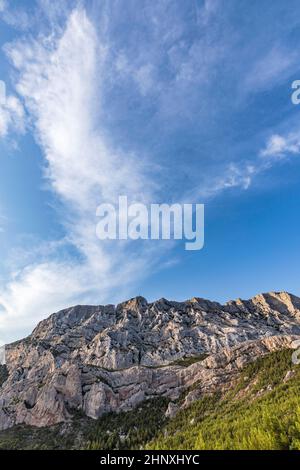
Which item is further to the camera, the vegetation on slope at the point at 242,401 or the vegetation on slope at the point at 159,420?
the vegetation on slope at the point at 159,420

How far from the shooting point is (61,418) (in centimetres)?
18075

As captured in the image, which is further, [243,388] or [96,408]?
[96,408]

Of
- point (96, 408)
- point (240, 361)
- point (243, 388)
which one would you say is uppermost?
point (240, 361)

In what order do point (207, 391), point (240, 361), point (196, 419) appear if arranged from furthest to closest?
point (240, 361), point (207, 391), point (196, 419)

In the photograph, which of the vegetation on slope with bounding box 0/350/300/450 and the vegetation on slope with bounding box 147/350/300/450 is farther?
the vegetation on slope with bounding box 0/350/300/450

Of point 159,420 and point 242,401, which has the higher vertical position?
point 242,401

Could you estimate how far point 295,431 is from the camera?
51.5 metres

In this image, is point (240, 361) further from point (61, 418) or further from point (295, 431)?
point (295, 431)

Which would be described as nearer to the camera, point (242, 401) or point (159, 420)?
point (242, 401)

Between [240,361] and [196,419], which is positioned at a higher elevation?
[240,361]
